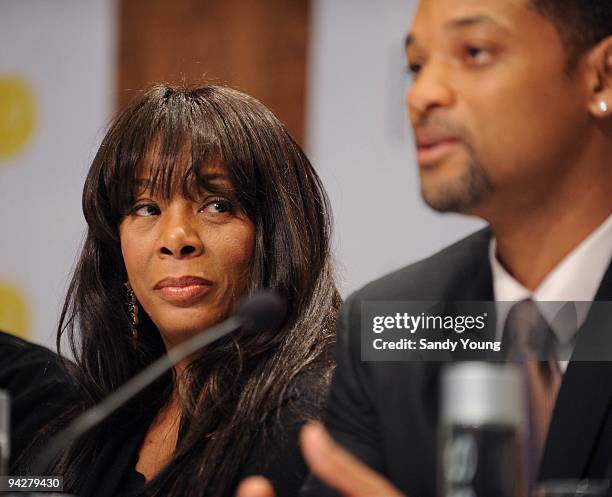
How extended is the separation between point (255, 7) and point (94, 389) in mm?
1038

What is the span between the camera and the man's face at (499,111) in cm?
155

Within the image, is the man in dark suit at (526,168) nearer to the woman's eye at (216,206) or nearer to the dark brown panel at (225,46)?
the woman's eye at (216,206)

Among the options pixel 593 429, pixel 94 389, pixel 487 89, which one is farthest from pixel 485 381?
pixel 94 389

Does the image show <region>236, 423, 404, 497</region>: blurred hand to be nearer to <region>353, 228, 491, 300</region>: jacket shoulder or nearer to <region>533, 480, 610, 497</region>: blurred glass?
<region>533, 480, 610, 497</region>: blurred glass

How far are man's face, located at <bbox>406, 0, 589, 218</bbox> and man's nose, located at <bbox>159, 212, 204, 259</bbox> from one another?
43 cm

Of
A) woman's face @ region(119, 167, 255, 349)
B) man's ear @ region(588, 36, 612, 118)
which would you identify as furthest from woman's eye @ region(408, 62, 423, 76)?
woman's face @ region(119, 167, 255, 349)

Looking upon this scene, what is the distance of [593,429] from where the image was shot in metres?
1.51

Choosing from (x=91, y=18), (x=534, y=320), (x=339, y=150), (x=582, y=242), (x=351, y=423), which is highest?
(x=91, y=18)

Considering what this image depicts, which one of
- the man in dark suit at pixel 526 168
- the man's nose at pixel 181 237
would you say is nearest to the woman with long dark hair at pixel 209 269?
the man's nose at pixel 181 237

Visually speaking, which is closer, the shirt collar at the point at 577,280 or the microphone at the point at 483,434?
the microphone at the point at 483,434

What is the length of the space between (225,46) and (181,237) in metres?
0.95

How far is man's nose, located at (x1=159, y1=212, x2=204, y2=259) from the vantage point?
6.03 feet

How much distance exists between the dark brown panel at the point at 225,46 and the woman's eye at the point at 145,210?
2.23ft

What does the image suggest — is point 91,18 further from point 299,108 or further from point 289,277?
point 289,277
